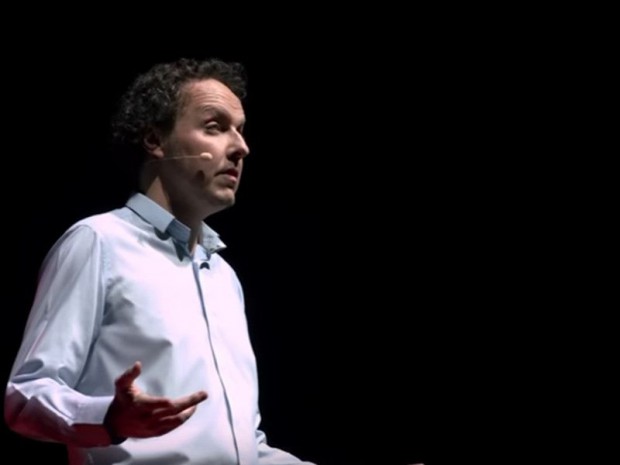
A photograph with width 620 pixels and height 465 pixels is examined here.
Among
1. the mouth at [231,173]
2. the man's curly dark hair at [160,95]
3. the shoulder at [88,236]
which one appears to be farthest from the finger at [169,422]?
the man's curly dark hair at [160,95]

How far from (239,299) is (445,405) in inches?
45.5

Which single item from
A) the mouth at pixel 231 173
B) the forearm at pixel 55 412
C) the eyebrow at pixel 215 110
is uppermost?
the eyebrow at pixel 215 110

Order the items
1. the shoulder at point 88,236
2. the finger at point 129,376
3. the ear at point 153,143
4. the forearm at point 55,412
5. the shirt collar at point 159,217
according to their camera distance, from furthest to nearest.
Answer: the ear at point 153,143 < the shirt collar at point 159,217 < the shoulder at point 88,236 < the forearm at point 55,412 < the finger at point 129,376

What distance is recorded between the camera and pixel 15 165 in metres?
2.88

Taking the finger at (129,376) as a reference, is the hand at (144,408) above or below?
below

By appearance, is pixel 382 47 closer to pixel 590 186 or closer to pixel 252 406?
pixel 590 186

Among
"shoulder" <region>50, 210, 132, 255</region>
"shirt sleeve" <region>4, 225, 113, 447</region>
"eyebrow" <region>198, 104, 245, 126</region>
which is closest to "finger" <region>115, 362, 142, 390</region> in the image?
A: "shirt sleeve" <region>4, 225, 113, 447</region>

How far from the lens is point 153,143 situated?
2.38 metres

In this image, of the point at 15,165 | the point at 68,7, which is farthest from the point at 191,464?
the point at 68,7

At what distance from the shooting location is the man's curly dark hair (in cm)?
239

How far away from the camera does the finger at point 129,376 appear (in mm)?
1686

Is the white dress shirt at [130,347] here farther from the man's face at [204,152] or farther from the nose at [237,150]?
the nose at [237,150]

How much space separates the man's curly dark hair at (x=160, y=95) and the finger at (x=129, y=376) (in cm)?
82

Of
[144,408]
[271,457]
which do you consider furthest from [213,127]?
[144,408]
